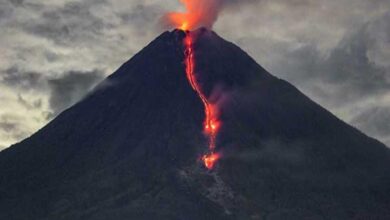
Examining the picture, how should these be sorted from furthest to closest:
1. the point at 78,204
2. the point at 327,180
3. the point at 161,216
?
the point at 327,180 < the point at 78,204 < the point at 161,216

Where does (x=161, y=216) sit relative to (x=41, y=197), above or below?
below

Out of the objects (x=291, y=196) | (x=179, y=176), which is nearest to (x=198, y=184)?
(x=179, y=176)

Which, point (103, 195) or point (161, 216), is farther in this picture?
point (103, 195)

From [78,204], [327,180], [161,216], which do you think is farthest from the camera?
[327,180]

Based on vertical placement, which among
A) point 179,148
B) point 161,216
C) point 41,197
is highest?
point 179,148

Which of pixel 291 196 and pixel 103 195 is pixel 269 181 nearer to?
pixel 291 196

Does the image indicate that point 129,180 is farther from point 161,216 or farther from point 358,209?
point 358,209

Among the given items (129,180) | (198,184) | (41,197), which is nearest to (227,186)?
(198,184)
